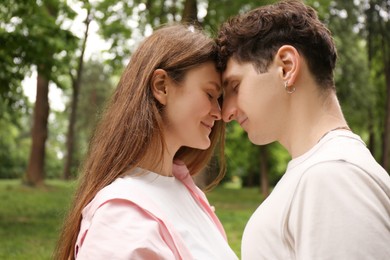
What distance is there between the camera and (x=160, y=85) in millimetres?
2293

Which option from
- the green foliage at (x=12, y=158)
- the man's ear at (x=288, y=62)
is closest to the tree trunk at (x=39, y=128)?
the green foliage at (x=12, y=158)

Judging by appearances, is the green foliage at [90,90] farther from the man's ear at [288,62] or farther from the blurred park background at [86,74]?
the man's ear at [288,62]

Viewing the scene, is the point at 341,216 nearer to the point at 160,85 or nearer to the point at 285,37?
the point at 285,37

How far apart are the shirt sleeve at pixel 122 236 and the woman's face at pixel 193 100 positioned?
0.48 meters

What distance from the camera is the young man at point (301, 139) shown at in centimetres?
142

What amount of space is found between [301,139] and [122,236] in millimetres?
687

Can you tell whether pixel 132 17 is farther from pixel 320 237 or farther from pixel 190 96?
pixel 320 237

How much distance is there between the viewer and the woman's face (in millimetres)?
2311

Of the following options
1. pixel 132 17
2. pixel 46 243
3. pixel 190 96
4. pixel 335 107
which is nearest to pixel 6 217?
pixel 46 243

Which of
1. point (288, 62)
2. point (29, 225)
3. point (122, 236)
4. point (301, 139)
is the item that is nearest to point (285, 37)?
point (288, 62)

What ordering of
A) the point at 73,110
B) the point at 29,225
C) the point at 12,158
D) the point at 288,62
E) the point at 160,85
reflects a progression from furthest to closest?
the point at 12,158
the point at 73,110
the point at 29,225
the point at 160,85
the point at 288,62

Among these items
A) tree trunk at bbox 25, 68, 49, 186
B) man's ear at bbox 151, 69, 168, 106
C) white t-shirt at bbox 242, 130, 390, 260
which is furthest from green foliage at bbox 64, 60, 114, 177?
white t-shirt at bbox 242, 130, 390, 260

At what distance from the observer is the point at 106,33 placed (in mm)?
14352

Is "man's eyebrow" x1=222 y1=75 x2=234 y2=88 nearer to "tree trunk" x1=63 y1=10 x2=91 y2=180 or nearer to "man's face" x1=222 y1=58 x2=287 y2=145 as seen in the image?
"man's face" x1=222 y1=58 x2=287 y2=145
